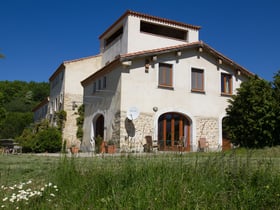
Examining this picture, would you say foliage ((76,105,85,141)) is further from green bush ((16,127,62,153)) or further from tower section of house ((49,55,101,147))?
green bush ((16,127,62,153))

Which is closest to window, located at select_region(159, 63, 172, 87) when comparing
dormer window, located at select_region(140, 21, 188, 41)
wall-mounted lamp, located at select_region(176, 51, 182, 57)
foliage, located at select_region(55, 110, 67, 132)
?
wall-mounted lamp, located at select_region(176, 51, 182, 57)

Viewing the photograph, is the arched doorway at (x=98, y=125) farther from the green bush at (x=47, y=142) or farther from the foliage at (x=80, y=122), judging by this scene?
the green bush at (x=47, y=142)

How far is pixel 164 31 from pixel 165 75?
6547 mm

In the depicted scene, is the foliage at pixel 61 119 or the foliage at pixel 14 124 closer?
the foliage at pixel 61 119

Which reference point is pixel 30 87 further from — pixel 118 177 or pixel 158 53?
pixel 118 177

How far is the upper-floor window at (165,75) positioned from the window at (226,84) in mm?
3720

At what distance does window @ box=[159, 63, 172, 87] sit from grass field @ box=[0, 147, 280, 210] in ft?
43.6

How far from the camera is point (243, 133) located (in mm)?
15016

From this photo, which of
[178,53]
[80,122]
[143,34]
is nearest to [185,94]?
[178,53]

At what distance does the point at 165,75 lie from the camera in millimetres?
18828

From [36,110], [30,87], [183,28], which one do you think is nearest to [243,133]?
[183,28]

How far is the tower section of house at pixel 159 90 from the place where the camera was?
17578mm

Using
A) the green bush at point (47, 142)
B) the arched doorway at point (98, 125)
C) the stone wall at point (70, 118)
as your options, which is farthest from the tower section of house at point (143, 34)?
the green bush at point (47, 142)

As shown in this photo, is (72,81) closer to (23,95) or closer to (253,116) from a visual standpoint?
(253,116)
